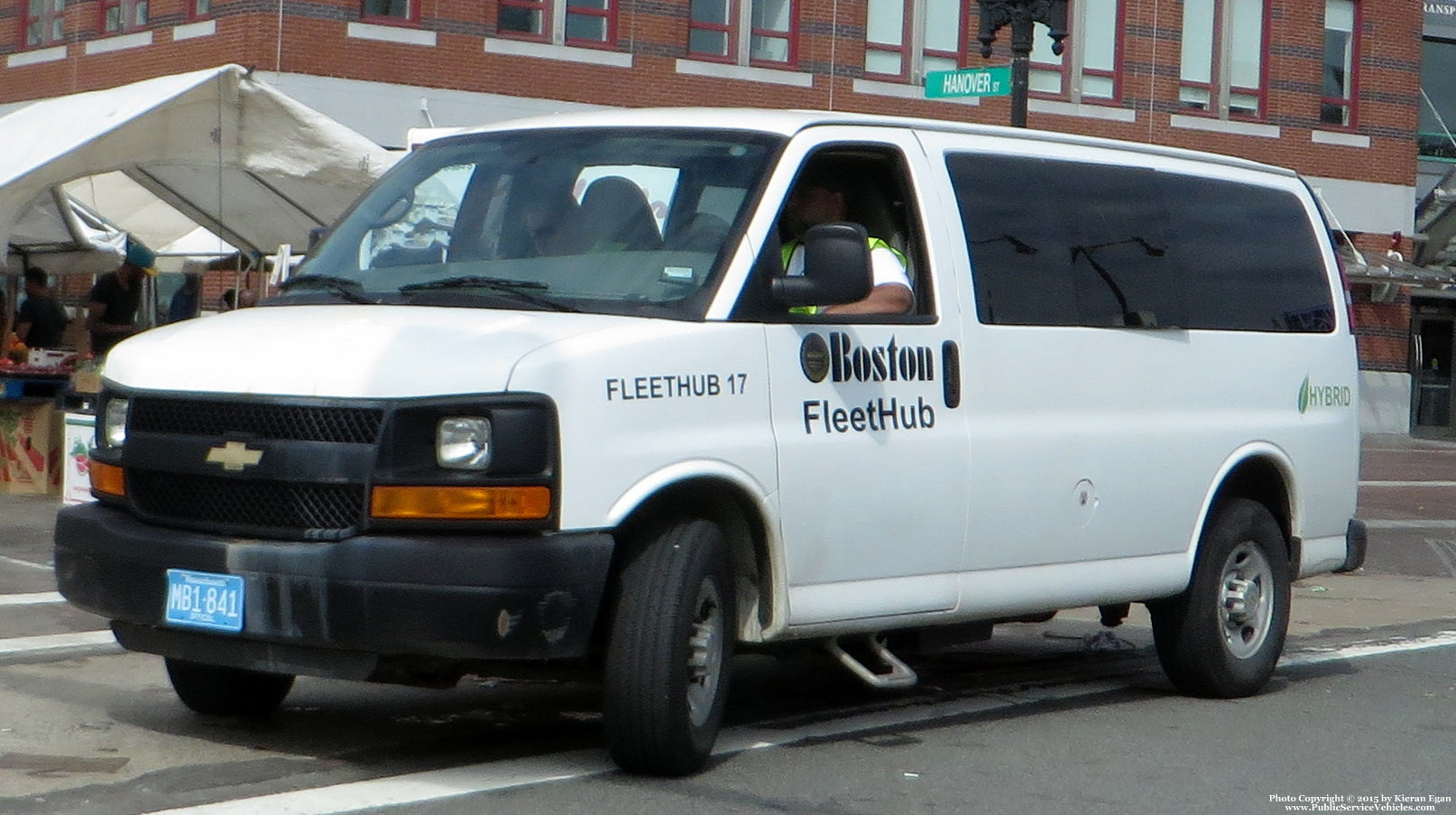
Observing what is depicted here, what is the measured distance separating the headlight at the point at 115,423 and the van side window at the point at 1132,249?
2871mm

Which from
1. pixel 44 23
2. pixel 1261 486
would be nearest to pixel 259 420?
pixel 1261 486

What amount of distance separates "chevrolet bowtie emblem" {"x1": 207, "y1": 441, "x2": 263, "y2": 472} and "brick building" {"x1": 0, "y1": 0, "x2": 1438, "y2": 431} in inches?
719

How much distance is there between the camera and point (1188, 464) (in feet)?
25.8

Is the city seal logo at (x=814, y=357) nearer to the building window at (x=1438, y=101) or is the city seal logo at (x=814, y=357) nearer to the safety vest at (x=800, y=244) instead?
the safety vest at (x=800, y=244)

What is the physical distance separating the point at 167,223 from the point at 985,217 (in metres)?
15.1

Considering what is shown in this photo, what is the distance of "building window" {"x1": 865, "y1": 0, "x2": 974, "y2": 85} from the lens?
2967 centimetres

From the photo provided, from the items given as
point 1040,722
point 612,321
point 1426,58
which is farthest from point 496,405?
point 1426,58

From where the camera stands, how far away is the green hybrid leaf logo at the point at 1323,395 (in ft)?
28.2

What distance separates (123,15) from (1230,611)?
22887mm

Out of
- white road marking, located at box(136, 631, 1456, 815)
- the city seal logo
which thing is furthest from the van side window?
white road marking, located at box(136, 631, 1456, 815)

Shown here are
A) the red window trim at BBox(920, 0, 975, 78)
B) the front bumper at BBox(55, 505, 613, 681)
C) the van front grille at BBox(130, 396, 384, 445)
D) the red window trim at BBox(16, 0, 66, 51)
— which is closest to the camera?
the front bumper at BBox(55, 505, 613, 681)

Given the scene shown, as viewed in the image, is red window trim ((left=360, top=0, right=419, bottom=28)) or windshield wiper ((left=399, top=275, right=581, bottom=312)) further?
red window trim ((left=360, top=0, right=419, bottom=28))

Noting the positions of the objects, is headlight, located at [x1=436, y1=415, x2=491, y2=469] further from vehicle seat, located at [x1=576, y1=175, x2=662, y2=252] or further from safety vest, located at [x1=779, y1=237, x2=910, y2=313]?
safety vest, located at [x1=779, y1=237, x2=910, y2=313]

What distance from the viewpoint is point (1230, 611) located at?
8.30m
